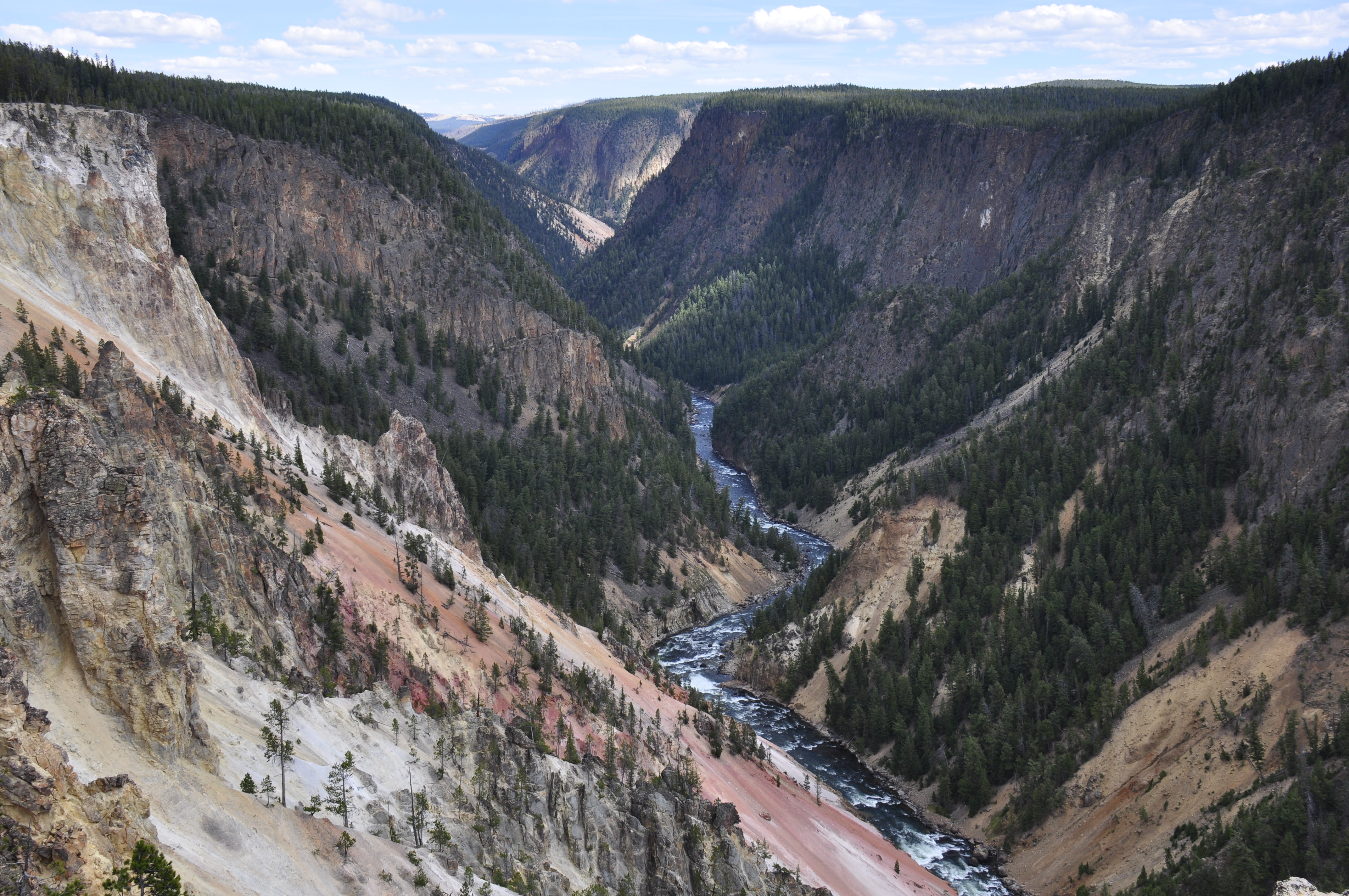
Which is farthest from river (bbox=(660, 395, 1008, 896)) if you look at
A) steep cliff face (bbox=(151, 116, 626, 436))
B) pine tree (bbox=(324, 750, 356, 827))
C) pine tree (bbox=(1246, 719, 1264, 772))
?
pine tree (bbox=(324, 750, 356, 827))

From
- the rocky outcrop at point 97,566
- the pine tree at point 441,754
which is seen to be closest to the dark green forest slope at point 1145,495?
the pine tree at point 441,754

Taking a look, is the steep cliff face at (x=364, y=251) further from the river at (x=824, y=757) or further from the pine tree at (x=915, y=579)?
the pine tree at (x=915, y=579)

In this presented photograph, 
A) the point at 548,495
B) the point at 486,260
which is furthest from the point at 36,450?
the point at 486,260

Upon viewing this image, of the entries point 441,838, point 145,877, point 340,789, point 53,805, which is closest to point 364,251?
point 340,789

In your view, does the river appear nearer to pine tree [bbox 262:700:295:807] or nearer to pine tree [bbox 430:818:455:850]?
pine tree [bbox 430:818:455:850]

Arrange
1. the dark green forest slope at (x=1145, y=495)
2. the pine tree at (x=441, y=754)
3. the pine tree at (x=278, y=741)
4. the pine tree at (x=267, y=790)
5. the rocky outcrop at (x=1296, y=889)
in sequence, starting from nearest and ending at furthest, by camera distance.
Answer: the pine tree at (x=267, y=790)
the pine tree at (x=278, y=741)
the pine tree at (x=441, y=754)
the rocky outcrop at (x=1296, y=889)
the dark green forest slope at (x=1145, y=495)

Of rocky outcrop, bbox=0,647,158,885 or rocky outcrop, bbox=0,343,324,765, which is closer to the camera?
rocky outcrop, bbox=0,647,158,885
